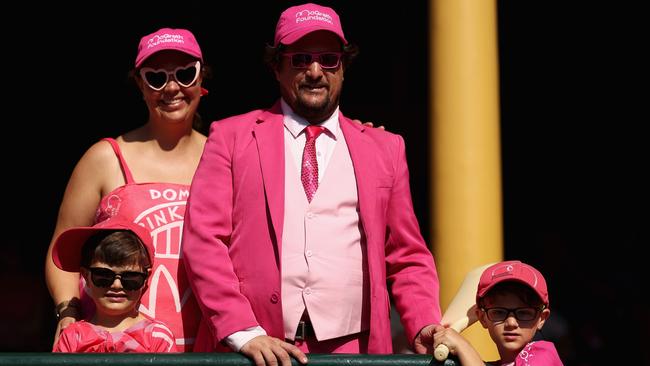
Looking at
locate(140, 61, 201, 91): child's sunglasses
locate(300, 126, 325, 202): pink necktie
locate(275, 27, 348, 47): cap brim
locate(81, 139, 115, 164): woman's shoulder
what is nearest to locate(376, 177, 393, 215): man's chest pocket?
locate(300, 126, 325, 202): pink necktie

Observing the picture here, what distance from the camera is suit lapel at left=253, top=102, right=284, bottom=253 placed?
132 inches

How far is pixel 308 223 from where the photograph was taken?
339cm

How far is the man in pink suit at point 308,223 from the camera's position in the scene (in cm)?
332

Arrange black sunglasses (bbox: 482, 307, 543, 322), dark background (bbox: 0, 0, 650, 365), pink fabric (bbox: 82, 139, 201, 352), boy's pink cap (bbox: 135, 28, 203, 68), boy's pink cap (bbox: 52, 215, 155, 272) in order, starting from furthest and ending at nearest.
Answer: dark background (bbox: 0, 0, 650, 365) → boy's pink cap (bbox: 135, 28, 203, 68) → pink fabric (bbox: 82, 139, 201, 352) → boy's pink cap (bbox: 52, 215, 155, 272) → black sunglasses (bbox: 482, 307, 543, 322)

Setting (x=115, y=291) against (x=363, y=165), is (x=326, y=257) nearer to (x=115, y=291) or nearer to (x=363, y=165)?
(x=363, y=165)

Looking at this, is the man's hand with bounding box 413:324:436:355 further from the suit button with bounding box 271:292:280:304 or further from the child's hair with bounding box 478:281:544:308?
the suit button with bounding box 271:292:280:304

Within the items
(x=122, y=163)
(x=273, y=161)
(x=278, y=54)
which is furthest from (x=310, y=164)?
(x=122, y=163)

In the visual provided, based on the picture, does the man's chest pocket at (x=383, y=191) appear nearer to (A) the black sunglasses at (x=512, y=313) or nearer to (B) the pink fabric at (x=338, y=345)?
(B) the pink fabric at (x=338, y=345)

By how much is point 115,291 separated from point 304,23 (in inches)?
36.4

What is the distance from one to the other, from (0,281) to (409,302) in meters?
4.69

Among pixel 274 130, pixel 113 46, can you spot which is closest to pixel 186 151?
pixel 274 130

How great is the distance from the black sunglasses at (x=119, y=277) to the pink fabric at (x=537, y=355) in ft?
3.39

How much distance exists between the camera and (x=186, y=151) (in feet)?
12.5

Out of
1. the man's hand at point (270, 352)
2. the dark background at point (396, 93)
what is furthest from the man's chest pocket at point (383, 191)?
the dark background at point (396, 93)
